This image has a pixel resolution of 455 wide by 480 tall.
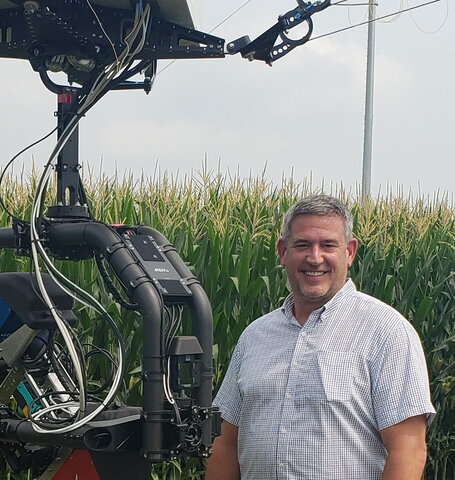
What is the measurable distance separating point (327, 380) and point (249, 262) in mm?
2250

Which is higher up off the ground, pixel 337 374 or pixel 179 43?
pixel 179 43

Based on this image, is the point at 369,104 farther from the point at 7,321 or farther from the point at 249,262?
the point at 7,321

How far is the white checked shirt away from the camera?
3.04 meters

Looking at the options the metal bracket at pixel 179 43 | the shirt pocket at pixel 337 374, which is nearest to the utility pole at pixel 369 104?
the metal bracket at pixel 179 43

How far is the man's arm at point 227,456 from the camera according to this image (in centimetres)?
342

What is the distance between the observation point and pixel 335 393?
3.06 m

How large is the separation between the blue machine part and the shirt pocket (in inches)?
38.3

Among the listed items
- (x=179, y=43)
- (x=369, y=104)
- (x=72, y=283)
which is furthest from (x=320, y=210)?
(x=369, y=104)

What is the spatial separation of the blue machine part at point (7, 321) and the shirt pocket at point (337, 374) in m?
0.97

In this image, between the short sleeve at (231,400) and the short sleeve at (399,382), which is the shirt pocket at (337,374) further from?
the short sleeve at (231,400)

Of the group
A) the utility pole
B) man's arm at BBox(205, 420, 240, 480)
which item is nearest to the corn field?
man's arm at BBox(205, 420, 240, 480)

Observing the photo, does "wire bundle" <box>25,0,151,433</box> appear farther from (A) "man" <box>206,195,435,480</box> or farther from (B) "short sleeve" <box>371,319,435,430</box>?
(B) "short sleeve" <box>371,319,435,430</box>

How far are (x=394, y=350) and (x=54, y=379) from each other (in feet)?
3.53

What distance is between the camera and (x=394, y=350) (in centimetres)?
305
